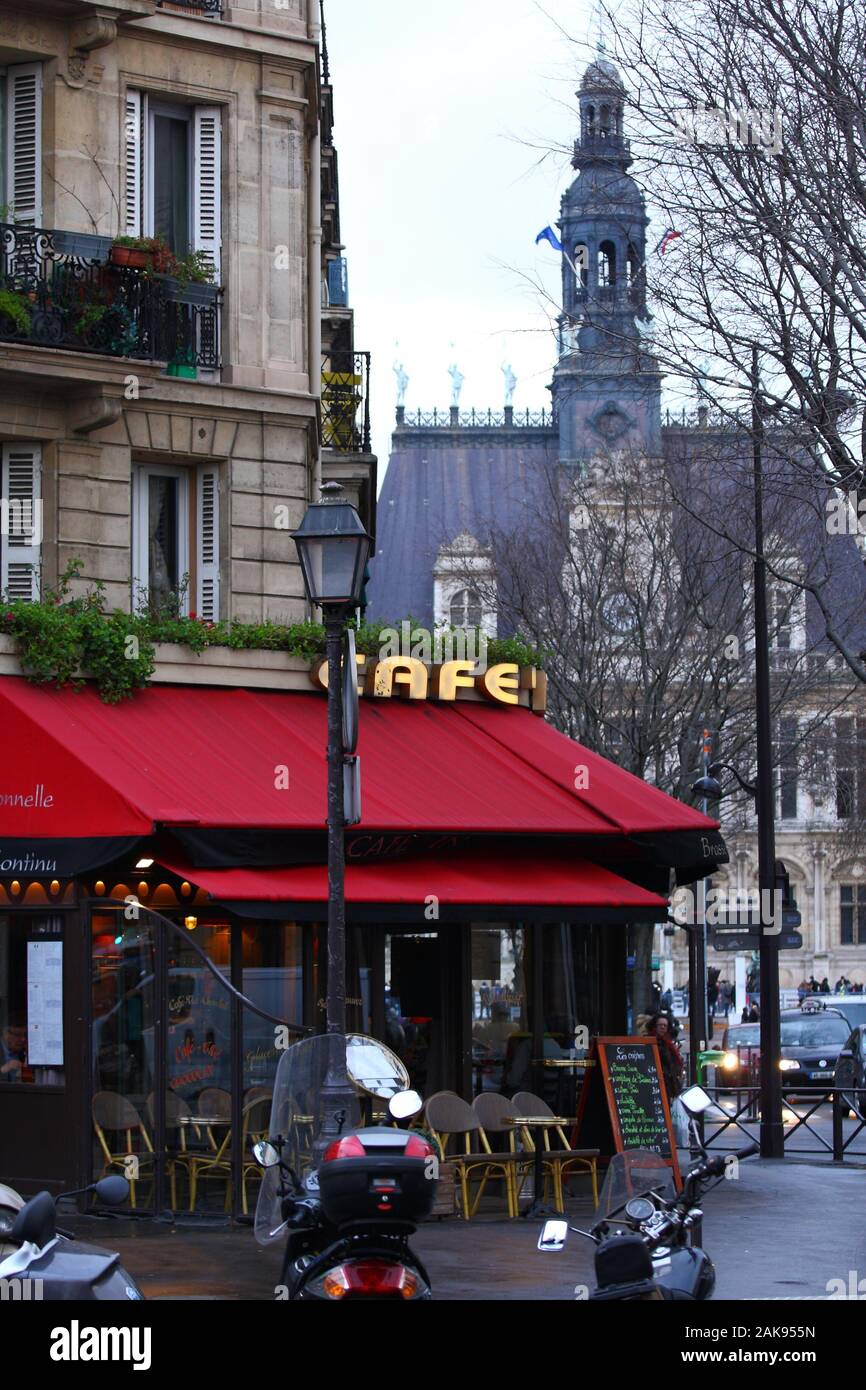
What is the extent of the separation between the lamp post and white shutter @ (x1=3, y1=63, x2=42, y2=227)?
6130mm

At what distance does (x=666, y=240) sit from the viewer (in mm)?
18375

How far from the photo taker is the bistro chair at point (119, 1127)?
16.1m

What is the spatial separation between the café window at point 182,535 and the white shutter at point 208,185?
1898mm

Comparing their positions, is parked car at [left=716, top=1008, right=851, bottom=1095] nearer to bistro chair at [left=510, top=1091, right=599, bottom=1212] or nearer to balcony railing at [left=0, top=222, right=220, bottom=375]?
bistro chair at [left=510, top=1091, right=599, bottom=1212]

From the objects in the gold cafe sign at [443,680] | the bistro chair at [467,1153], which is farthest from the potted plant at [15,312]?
the bistro chair at [467,1153]

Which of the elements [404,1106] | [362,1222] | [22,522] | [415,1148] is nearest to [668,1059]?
[22,522]

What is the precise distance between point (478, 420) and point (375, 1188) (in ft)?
231

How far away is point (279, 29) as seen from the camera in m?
20.5

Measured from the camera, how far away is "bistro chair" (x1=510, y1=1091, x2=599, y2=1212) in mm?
16891

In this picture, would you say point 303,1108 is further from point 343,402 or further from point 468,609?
point 468,609

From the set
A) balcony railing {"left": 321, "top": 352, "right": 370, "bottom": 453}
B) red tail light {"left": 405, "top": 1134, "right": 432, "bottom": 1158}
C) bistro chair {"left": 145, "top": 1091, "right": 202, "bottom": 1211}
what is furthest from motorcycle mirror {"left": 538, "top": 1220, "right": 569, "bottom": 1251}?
balcony railing {"left": 321, "top": 352, "right": 370, "bottom": 453}

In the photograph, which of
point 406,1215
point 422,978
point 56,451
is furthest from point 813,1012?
point 406,1215

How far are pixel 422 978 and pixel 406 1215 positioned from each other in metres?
10.6

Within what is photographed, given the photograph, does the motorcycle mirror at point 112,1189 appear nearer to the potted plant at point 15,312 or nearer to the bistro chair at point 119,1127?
the bistro chair at point 119,1127
